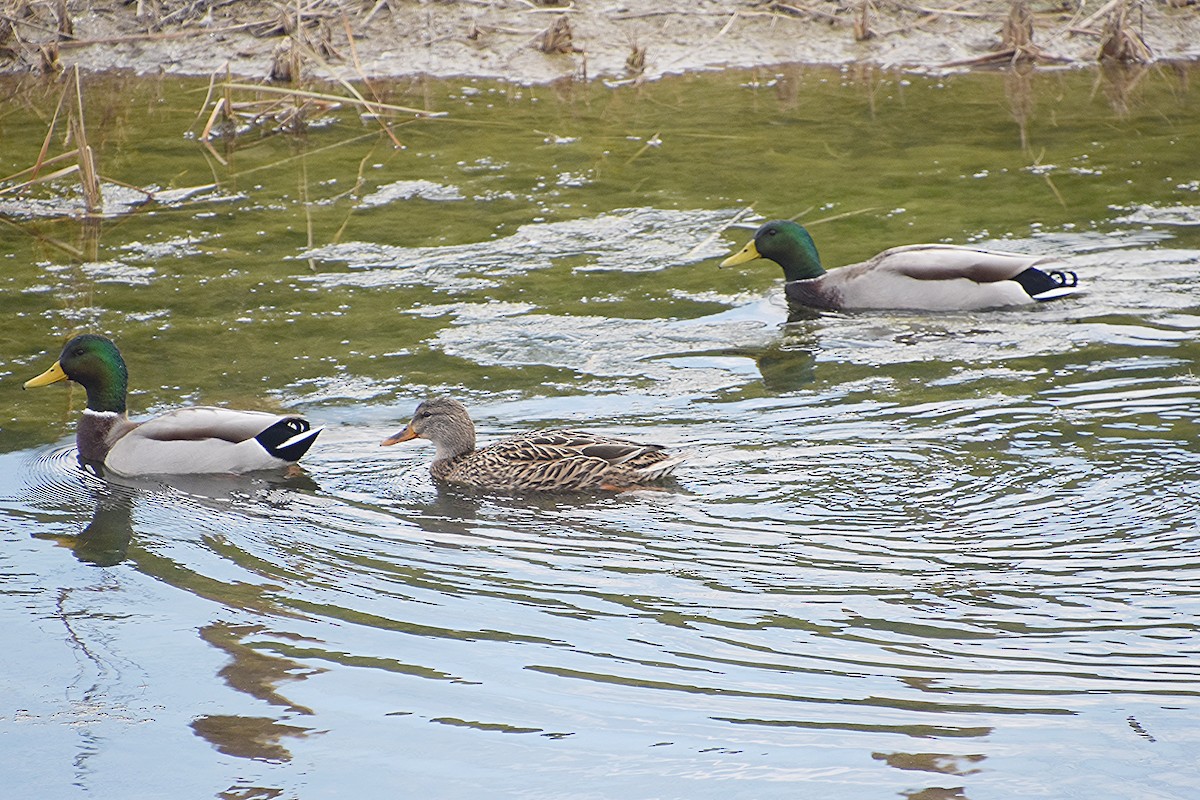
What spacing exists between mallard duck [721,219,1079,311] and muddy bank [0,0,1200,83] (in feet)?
22.1

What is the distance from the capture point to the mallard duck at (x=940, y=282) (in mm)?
9617

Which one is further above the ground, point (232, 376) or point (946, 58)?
point (946, 58)

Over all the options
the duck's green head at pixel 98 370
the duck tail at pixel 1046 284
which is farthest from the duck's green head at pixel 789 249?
the duck's green head at pixel 98 370

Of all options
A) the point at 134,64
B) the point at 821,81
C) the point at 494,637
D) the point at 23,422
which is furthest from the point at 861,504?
the point at 134,64

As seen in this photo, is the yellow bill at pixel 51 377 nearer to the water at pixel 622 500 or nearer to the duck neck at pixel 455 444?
the water at pixel 622 500

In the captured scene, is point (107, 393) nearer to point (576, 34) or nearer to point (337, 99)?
point (337, 99)

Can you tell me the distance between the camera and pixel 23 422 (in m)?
8.12

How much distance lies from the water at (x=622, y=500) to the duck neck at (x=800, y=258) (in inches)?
12.4

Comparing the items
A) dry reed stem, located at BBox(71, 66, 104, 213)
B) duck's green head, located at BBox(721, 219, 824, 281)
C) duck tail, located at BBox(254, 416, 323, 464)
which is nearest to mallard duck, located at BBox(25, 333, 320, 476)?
duck tail, located at BBox(254, 416, 323, 464)

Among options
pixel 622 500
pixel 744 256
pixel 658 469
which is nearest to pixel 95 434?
pixel 622 500

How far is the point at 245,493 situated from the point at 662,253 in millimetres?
4113

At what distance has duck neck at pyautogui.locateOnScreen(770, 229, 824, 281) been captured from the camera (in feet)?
33.5

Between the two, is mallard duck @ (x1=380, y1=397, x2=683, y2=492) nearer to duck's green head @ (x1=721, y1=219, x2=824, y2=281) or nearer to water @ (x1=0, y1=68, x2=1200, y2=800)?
water @ (x1=0, y1=68, x2=1200, y2=800)

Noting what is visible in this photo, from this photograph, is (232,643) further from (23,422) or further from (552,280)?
(552,280)
